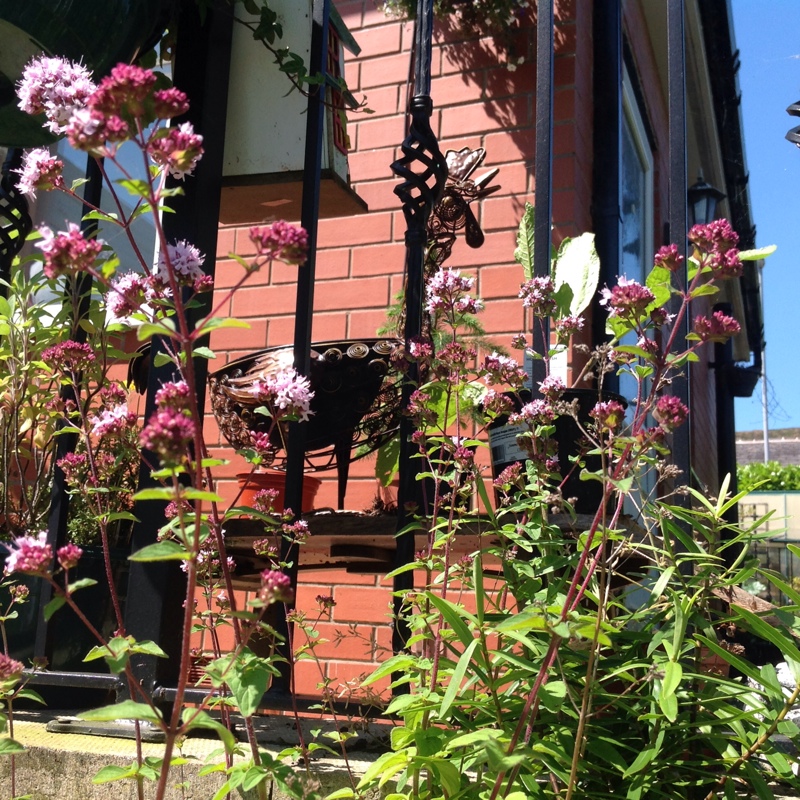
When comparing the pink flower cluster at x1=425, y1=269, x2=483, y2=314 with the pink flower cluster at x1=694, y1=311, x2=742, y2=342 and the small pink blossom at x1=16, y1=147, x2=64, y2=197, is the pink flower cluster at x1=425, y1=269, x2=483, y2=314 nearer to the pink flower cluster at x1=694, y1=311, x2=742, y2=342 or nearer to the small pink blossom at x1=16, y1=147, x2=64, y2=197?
the pink flower cluster at x1=694, y1=311, x2=742, y2=342

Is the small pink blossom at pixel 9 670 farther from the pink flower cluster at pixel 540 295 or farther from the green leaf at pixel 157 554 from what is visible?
the pink flower cluster at pixel 540 295

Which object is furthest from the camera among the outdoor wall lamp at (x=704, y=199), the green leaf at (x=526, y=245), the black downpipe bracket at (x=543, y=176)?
the outdoor wall lamp at (x=704, y=199)


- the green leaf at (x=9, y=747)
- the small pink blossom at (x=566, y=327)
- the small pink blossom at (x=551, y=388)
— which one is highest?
the small pink blossom at (x=566, y=327)

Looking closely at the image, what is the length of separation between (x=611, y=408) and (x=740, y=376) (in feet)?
22.2

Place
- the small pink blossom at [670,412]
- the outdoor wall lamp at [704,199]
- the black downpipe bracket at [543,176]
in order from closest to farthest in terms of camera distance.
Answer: the small pink blossom at [670,412], the black downpipe bracket at [543,176], the outdoor wall lamp at [704,199]

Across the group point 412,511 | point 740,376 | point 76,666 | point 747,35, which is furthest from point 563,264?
point 740,376

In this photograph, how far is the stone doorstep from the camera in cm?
125

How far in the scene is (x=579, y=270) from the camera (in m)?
1.83

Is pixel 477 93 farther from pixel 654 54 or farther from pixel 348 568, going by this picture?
pixel 654 54

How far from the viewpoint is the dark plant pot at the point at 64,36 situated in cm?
155

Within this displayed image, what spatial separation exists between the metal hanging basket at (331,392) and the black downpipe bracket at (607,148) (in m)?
1.15

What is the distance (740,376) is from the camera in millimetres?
7273

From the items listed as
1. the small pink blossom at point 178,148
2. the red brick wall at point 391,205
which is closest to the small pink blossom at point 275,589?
the small pink blossom at point 178,148

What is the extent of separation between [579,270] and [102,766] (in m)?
1.30
